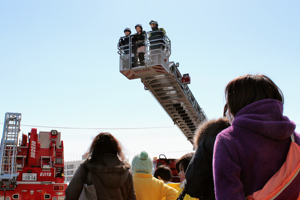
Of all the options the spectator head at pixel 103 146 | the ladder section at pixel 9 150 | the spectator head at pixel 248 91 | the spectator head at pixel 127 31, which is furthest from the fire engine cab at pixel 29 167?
the spectator head at pixel 248 91

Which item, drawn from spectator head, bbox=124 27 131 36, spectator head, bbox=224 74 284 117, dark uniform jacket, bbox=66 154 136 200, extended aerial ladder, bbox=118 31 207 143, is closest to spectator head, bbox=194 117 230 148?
spectator head, bbox=224 74 284 117

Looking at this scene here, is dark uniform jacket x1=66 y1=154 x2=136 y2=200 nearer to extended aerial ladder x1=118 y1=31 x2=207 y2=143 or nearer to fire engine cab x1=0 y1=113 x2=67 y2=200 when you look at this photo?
extended aerial ladder x1=118 y1=31 x2=207 y2=143

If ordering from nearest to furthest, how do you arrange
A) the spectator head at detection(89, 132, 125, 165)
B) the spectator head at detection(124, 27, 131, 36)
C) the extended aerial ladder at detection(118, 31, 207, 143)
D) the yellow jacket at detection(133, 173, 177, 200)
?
the spectator head at detection(89, 132, 125, 165) → the yellow jacket at detection(133, 173, 177, 200) → the extended aerial ladder at detection(118, 31, 207, 143) → the spectator head at detection(124, 27, 131, 36)

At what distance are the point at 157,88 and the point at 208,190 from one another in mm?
8653

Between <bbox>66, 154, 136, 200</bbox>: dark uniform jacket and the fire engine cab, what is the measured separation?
7.73 meters

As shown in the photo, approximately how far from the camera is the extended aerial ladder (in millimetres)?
9406

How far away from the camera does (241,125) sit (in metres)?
1.66

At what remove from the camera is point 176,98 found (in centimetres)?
1115

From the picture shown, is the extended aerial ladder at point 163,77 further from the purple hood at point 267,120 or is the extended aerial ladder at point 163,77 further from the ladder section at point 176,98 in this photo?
the purple hood at point 267,120

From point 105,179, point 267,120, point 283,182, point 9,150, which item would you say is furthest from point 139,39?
point 283,182

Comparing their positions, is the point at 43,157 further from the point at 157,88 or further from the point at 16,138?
the point at 157,88

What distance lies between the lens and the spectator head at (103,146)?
3.16m

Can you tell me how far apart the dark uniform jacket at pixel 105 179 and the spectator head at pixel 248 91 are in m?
1.60

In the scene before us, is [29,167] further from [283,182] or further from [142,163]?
[283,182]
